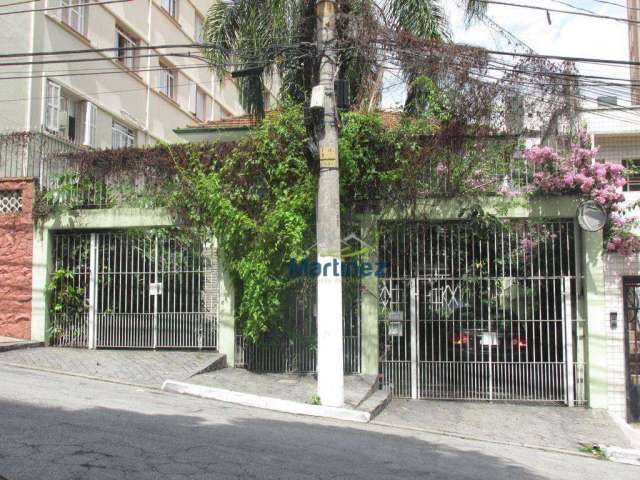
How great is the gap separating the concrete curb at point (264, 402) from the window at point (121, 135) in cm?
1246

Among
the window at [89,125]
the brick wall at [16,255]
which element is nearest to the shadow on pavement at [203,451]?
the brick wall at [16,255]

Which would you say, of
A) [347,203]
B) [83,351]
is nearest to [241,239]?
[347,203]

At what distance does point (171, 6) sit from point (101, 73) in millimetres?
6607

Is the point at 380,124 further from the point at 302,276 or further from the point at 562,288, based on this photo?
the point at 562,288

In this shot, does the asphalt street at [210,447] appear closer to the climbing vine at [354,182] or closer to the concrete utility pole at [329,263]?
A: the concrete utility pole at [329,263]

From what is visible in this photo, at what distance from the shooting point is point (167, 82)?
79.3 ft

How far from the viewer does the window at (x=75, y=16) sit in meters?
17.7

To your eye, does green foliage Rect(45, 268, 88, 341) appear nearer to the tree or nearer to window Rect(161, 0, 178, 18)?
the tree

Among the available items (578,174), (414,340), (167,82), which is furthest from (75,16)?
(578,174)

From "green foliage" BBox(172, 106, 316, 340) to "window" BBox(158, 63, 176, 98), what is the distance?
43.8 feet

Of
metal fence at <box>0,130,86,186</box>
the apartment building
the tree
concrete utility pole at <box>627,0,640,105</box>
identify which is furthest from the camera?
concrete utility pole at <box>627,0,640,105</box>

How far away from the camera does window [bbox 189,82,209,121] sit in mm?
26438

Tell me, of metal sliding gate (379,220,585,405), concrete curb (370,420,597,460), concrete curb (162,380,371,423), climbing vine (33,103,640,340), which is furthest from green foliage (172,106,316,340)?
concrete curb (370,420,597,460)

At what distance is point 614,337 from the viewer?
1046cm
